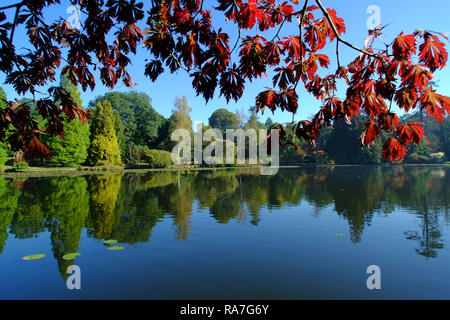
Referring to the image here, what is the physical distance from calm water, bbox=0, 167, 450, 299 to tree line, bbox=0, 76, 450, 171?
46.4 feet

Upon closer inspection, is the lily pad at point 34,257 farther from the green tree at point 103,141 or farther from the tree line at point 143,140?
the green tree at point 103,141

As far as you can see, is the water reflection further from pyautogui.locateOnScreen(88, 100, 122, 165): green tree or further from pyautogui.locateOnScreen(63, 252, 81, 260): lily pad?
pyautogui.locateOnScreen(88, 100, 122, 165): green tree

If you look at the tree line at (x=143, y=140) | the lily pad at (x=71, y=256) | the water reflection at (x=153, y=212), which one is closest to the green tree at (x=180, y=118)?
the tree line at (x=143, y=140)

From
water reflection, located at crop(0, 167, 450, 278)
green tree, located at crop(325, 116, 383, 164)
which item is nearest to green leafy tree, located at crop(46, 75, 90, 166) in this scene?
water reflection, located at crop(0, 167, 450, 278)

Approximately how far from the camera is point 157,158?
39156mm

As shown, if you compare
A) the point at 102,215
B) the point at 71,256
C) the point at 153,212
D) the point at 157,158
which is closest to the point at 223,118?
the point at 157,158

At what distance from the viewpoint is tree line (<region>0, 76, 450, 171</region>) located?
33.4 m

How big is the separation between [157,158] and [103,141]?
726cm

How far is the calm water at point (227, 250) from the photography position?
439 centimetres
